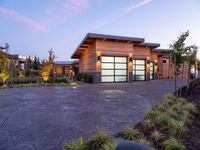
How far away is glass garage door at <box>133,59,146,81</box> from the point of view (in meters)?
21.0

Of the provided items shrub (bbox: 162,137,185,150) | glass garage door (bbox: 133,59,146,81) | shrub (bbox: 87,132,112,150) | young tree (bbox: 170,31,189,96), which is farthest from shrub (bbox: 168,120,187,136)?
glass garage door (bbox: 133,59,146,81)

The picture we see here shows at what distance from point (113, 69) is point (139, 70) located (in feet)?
17.0

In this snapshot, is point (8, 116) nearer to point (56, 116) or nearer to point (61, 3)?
point (56, 116)

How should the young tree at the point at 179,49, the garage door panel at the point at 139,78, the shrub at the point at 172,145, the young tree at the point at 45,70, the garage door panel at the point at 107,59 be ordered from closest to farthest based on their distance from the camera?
the shrub at the point at 172,145
the young tree at the point at 179,49
the young tree at the point at 45,70
the garage door panel at the point at 107,59
the garage door panel at the point at 139,78

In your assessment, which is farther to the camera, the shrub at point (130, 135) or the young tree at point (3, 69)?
the young tree at point (3, 69)

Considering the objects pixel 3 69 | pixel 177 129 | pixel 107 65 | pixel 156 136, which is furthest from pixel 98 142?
pixel 107 65

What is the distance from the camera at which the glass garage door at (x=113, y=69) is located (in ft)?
57.2

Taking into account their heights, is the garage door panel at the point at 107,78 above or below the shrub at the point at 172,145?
above

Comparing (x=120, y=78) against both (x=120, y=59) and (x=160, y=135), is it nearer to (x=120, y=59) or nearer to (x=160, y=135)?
(x=120, y=59)

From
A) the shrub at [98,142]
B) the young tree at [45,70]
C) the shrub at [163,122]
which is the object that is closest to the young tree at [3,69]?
the young tree at [45,70]

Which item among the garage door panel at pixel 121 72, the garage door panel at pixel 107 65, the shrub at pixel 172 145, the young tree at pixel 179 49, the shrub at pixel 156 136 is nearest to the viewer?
the shrub at pixel 172 145

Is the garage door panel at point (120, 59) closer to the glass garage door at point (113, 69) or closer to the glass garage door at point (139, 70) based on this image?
the glass garage door at point (113, 69)

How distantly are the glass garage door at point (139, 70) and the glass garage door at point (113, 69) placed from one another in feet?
10.2

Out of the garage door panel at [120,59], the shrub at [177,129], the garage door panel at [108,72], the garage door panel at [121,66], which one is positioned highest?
the garage door panel at [120,59]
